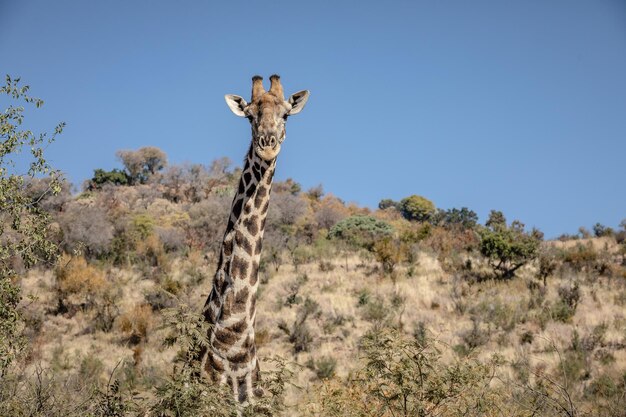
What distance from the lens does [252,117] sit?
757 centimetres

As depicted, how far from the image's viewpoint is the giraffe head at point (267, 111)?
6.95 metres

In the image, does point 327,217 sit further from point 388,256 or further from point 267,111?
point 267,111

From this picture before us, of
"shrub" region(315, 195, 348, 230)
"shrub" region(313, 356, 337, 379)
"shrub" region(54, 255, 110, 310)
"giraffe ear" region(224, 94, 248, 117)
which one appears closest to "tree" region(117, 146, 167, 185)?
"shrub" region(315, 195, 348, 230)

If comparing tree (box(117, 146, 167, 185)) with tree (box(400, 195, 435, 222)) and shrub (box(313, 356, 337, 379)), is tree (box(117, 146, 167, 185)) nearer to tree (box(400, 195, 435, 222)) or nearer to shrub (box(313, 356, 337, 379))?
tree (box(400, 195, 435, 222))

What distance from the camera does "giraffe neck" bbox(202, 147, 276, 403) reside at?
674 centimetres

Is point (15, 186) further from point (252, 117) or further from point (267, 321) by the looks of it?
point (267, 321)

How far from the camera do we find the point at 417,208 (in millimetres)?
51375

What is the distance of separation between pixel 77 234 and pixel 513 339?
15.8m

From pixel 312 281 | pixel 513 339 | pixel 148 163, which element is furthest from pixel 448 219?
pixel 513 339

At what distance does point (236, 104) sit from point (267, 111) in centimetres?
90

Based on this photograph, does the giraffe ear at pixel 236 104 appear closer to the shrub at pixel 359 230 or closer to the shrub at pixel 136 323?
the shrub at pixel 136 323

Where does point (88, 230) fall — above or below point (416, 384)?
above

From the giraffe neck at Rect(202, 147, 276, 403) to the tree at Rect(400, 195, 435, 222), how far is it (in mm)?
43253

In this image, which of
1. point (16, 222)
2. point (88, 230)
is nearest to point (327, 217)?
point (88, 230)
